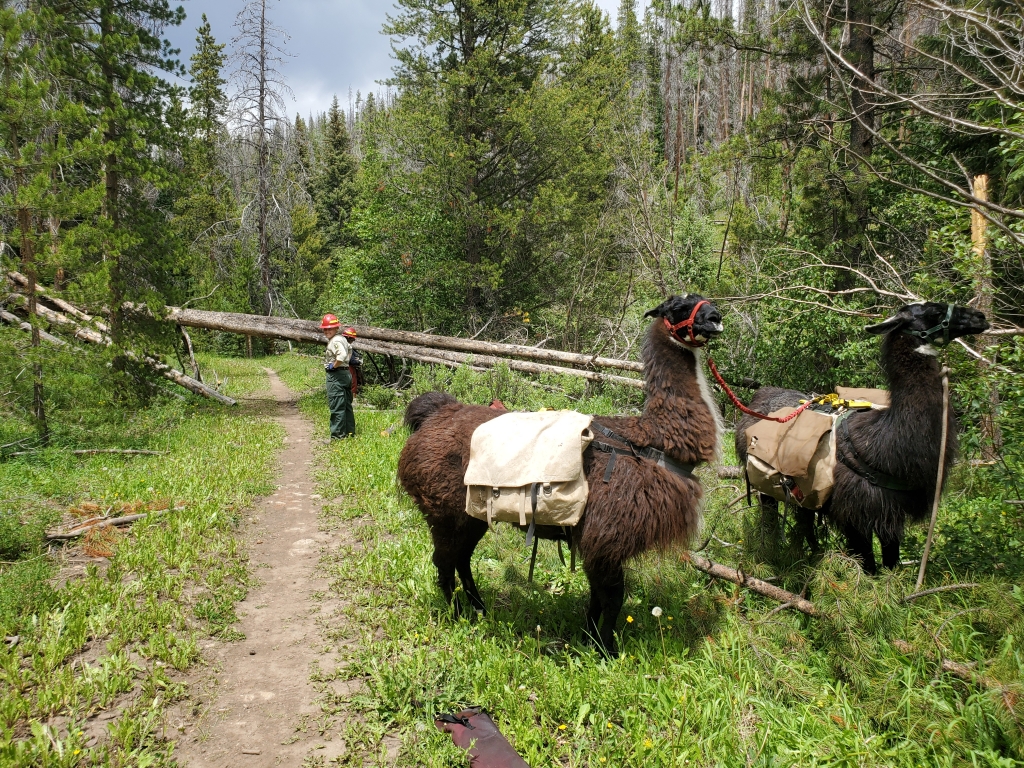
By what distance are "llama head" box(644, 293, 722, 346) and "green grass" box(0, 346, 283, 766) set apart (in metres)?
3.72

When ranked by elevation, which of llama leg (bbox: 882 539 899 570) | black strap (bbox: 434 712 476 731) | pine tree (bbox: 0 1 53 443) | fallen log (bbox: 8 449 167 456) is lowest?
black strap (bbox: 434 712 476 731)

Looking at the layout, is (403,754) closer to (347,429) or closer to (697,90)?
(347,429)

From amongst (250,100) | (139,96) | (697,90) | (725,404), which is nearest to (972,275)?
(725,404)

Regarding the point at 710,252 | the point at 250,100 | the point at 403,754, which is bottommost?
the point at 403,754

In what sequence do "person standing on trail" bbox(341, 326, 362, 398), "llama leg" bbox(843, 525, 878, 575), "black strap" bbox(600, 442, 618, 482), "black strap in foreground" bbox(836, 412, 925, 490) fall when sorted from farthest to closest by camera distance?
"person standing on trail" bbox(341, 326, 362, 398)
"llama leg" bbox(843, 525, 878, 575)
"black strap in foreground" bbox(836, 412, 925, 490)
"black strap" bbox(600, 442, 618, 482)

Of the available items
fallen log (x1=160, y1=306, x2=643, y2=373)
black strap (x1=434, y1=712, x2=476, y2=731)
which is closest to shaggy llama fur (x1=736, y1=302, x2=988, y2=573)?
black strap (x1=434, y1=712, x2=476, y2=731)

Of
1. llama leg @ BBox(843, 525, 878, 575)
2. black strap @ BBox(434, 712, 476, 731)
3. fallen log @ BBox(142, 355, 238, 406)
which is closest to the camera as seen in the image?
black strap @ BBox(434, 712, 476, 731)

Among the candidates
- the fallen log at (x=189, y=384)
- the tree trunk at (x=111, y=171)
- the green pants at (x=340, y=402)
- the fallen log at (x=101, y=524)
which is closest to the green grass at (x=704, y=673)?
the fallen log at (x=101, y=524)

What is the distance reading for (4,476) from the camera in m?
6.47

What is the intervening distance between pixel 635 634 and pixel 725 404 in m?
6.15

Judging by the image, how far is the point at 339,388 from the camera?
377 inches

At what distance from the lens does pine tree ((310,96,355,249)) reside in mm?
35719

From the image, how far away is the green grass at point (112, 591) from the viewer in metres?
2.96

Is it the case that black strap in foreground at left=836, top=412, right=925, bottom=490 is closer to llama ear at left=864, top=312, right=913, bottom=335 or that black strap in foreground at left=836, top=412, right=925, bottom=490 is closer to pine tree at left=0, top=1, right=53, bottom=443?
llama ear at left=864, top=312, right=913, bottom=335
